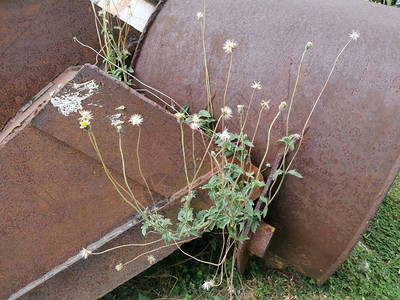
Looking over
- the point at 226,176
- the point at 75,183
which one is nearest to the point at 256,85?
the point at 226,176

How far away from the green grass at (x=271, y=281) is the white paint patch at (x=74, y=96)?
4.22 feet

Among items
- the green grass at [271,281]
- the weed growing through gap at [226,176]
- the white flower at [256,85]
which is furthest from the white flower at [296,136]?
the green grass at [271,281]

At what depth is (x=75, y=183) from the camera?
2.13 meters

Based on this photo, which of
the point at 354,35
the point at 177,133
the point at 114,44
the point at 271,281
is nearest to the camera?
the point at 354,35

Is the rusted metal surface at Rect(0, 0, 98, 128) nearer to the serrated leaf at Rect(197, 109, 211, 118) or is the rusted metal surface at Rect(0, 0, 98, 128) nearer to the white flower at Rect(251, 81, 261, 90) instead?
the serrated leaf at Rect(197, 109, 211, 118)

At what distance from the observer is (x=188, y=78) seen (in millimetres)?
2213

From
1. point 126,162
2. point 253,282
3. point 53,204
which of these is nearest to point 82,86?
point 126,162

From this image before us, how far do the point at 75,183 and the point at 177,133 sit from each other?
23.1 inches

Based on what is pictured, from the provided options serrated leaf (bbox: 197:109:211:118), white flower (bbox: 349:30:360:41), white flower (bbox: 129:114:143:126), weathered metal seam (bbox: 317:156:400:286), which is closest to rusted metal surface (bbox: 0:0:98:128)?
white flower (bbox: 129:114:143:126)

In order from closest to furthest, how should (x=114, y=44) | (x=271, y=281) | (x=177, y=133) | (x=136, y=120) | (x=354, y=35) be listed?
(x=136, y=120), (x=354, y=35), (x=177, y=133), (x=114, y=44), (x=271, y=281)

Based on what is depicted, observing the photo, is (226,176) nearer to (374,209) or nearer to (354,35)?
(374,209)

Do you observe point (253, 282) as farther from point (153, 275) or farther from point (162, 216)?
point (162, 216)

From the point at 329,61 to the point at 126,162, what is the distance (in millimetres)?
1111

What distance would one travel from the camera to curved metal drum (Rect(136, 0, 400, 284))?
6.33 feet
